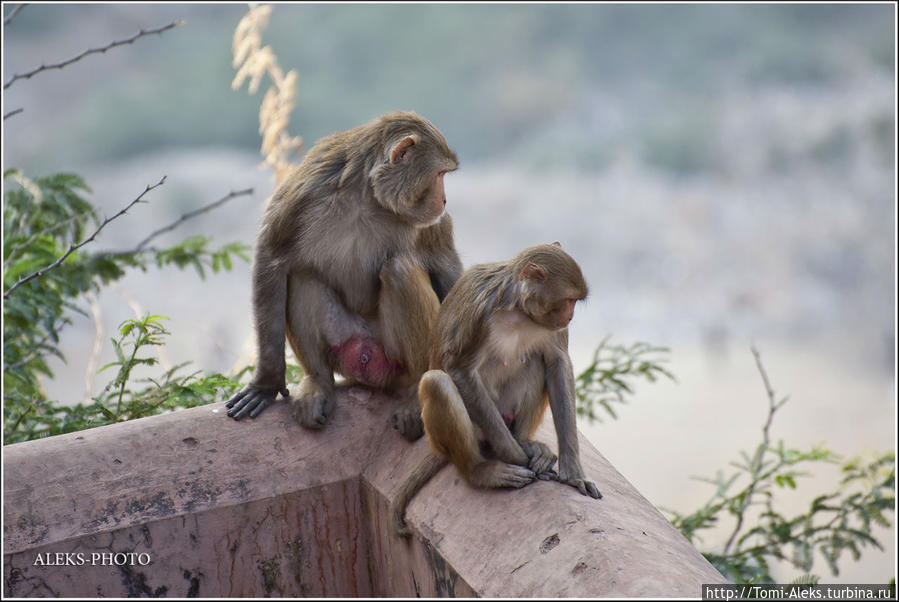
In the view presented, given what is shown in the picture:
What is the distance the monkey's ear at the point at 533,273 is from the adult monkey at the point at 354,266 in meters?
0.59

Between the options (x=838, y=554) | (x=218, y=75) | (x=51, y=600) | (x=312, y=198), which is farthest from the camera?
(x=218, y=75)

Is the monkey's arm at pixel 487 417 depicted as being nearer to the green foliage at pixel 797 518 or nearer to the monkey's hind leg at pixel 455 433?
the monkey's hind leg at pixel 455 433

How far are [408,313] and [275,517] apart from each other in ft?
2.99

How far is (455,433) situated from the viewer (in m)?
3.37

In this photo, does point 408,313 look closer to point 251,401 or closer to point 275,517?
point 251,401

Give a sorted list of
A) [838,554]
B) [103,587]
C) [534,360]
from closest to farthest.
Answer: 1. [103,587]
2. [534,360]
3. [838,554]

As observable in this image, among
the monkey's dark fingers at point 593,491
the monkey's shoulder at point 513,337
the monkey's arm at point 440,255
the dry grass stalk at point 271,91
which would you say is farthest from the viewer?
the dry grass stalk at point 271,91

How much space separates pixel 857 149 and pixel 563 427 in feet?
44.4

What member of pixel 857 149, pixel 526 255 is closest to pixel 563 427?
pixel 526 255

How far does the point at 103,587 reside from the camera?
339 centimetres

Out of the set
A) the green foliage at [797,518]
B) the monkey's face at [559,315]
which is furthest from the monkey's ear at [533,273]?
the green foliage at [797,518]

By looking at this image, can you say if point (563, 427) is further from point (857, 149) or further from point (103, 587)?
point (857, 149)

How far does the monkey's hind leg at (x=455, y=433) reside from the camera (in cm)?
331

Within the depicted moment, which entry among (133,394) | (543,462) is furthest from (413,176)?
(133,394)
